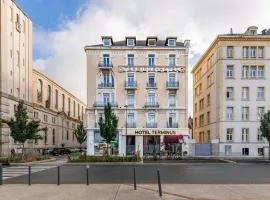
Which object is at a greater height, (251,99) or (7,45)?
(7,45)

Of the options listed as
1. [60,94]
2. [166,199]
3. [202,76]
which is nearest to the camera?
[166,199]

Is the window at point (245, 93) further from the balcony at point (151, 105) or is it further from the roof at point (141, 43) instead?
the balcony at point (151, 105)

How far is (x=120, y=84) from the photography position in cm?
5300

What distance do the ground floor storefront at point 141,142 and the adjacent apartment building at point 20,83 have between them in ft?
30.4

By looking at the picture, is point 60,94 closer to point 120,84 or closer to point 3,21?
point 120,84

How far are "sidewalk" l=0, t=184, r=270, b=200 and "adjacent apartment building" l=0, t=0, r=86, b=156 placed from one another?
2993cm

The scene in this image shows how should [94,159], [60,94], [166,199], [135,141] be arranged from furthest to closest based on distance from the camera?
[60,94], [135,141], [94,159], [166,199]

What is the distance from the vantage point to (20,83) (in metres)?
48.5

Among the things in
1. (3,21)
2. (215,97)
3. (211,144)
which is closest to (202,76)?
(215,97)

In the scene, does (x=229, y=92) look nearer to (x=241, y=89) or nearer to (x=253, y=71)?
(x=241, y=89)

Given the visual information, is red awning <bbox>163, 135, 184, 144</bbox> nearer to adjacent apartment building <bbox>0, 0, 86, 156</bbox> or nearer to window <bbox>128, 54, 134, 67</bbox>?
window <bbox>128, 54, 134, 67</bbox>

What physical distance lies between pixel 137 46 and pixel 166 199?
142ft

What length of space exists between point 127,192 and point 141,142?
129 feet

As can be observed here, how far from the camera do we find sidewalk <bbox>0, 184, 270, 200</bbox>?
38.4ft
